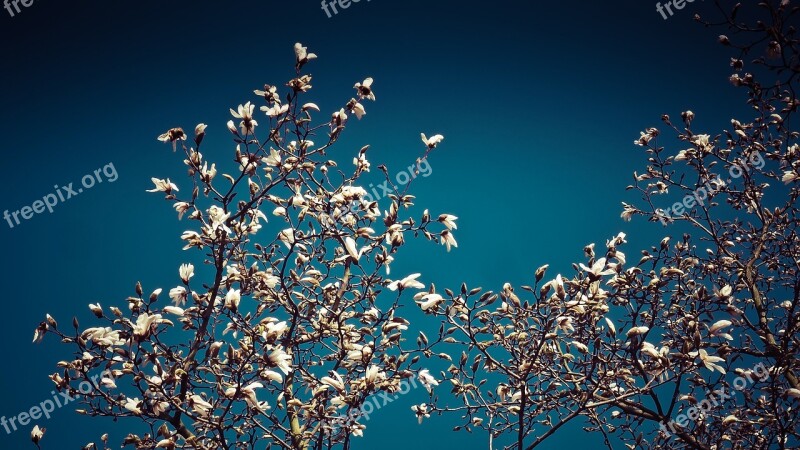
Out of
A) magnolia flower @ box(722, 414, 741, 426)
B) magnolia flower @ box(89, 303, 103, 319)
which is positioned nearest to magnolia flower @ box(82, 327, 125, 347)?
magnolia flower @ box(89, 303, 103, 319)

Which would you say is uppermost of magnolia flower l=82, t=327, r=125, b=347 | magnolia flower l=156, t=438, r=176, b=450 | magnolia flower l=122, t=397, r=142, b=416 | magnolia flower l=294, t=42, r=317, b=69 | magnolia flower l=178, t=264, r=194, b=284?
magnolia flower l=294, t=42, r=317, b=69

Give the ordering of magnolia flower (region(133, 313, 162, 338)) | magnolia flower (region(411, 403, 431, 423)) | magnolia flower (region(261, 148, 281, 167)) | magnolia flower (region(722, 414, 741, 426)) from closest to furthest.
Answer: magnolia flower (region(133, 313, 162, 338)) → magnolia flower (region(261, 148, 281, 167)) → magnolia flower (region(722, 414, 741, 426)) → magnolia flower (region(411, 403, 431, 423))

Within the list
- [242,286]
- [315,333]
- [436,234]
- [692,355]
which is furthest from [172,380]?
[692,355]

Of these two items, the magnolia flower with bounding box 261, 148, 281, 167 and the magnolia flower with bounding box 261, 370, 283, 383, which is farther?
the magnolia flower with bounding box 261, 148, 281, 167

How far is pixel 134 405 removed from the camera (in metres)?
2.11

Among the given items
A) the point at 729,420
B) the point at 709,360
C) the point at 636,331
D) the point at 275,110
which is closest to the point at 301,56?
the point at 275,110

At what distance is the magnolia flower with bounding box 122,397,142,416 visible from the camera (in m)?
2.09

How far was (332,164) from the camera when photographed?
3.14 metres

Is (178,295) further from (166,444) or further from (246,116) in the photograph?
(246,116)

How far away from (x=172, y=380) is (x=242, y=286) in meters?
0.60

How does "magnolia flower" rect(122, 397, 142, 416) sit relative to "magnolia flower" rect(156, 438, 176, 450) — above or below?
above

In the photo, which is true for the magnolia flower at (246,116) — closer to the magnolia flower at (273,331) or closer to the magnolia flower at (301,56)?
the magnolia flower at (301,56)

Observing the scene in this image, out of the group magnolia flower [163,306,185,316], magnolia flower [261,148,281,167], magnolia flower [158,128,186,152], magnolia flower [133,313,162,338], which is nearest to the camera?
magnolia flower [133,313,162,338]

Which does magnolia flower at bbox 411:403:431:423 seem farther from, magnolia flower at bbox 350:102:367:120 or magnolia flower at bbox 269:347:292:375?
magnolia flower at bbox 350:102:367:120
